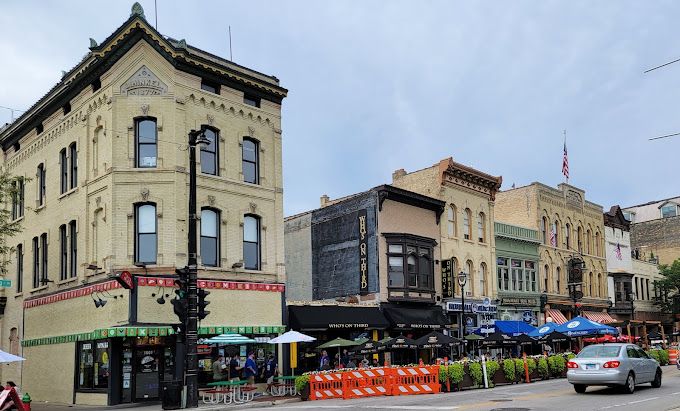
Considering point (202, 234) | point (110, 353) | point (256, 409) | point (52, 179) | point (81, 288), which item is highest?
point (52, 179)

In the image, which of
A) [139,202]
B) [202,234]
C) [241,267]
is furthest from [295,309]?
[139,202]

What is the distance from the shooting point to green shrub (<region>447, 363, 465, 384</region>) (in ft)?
83.2

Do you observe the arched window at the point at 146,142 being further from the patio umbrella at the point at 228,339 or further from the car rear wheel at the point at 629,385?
the car rear wheel at the point at 629,385

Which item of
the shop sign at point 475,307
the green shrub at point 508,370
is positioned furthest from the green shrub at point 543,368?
the shop sign at point 475,307

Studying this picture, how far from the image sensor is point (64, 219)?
2983 centimetres

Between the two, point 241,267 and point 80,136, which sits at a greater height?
point 80,136

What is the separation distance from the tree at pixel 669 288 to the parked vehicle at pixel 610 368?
1739 inches

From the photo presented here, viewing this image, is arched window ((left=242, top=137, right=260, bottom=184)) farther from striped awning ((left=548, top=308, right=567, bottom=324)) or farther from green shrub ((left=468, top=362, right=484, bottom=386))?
striped awning ((left=548, top=308, right=567, bottom=324))

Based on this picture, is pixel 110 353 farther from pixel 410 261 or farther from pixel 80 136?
pixel 410 261

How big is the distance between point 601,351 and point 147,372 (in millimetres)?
14881

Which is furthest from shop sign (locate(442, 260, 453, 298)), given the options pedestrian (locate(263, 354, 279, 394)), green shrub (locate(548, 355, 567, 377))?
pedestrian (locate(263, 354, 279, 394))

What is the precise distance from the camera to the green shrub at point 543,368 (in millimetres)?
29859

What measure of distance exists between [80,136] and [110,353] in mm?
9046

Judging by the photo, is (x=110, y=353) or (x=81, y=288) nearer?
(x=110, y=353)
